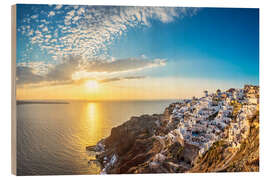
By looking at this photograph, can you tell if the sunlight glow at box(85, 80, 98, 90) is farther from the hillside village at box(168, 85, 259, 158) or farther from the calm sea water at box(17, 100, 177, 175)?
the hillside village at box(168, 85, 259, 158)

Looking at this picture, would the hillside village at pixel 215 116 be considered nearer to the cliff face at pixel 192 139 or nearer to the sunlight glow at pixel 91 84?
the cliff face at pixel 192 139

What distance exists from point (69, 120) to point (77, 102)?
1.20ft

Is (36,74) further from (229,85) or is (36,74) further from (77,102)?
(229,85)

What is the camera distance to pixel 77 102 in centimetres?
416

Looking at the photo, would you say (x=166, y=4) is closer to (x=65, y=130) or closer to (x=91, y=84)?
(x=91, y=84)

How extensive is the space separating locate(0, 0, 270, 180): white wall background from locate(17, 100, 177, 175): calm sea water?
196 millimetres

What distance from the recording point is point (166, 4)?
3.98m

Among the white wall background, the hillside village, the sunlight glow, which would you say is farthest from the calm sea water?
the hillside village

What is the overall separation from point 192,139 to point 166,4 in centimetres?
249

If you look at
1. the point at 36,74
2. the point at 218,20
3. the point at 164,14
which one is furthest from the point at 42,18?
the point at 218,20

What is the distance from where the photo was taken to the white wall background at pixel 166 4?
3660 millimetres

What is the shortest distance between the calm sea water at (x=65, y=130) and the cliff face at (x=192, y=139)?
0.69 feet

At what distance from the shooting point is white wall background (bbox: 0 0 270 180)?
366 cm

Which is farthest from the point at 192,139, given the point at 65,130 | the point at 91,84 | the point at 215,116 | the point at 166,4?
the point at 166,4
